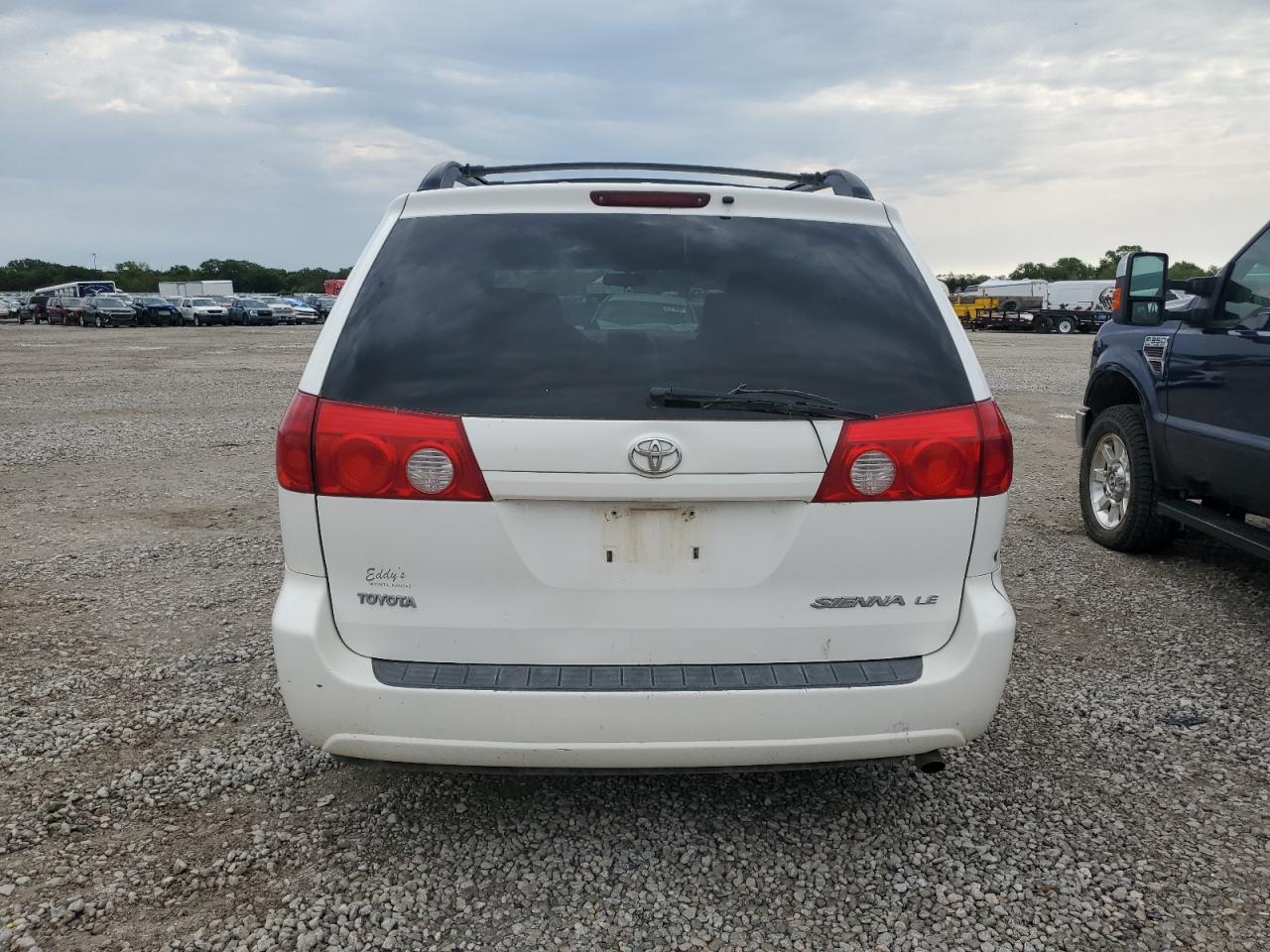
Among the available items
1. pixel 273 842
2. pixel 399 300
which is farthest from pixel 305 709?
pixel 399 300

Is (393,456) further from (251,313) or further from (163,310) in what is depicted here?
(163,310)

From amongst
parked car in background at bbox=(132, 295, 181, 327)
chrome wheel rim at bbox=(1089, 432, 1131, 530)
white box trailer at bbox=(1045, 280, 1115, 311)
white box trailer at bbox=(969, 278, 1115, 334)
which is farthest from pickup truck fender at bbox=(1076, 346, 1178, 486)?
parked car in background at bbox=(132, 295, 181, 327)

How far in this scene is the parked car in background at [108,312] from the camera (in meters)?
48.5

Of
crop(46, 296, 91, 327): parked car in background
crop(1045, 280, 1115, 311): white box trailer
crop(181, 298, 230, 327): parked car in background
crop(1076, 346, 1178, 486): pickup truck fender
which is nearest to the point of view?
crop(1076, 346, 1178, 486): pickup truck fender

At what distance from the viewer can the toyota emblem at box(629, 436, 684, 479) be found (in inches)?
91.4

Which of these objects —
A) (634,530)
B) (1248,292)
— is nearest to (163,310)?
(1248,292)

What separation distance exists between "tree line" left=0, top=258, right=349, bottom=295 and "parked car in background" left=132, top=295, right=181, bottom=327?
57.6 meters

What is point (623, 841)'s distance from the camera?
2797 mm

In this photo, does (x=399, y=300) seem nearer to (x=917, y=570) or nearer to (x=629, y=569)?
(x=629, y=569)

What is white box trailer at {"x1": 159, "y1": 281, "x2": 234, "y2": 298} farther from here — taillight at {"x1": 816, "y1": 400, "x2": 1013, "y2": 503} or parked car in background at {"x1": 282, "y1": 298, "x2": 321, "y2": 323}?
taillight at {"x1": 816, "y1": 400, "x2": 1013, "y2": 503}

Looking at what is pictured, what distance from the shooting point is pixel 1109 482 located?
19.9 ft

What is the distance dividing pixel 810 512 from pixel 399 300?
119cm

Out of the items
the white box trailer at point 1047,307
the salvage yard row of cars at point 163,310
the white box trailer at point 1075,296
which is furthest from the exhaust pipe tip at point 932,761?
the salvage yard row of cars at point 163,310

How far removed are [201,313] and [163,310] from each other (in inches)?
76.5
